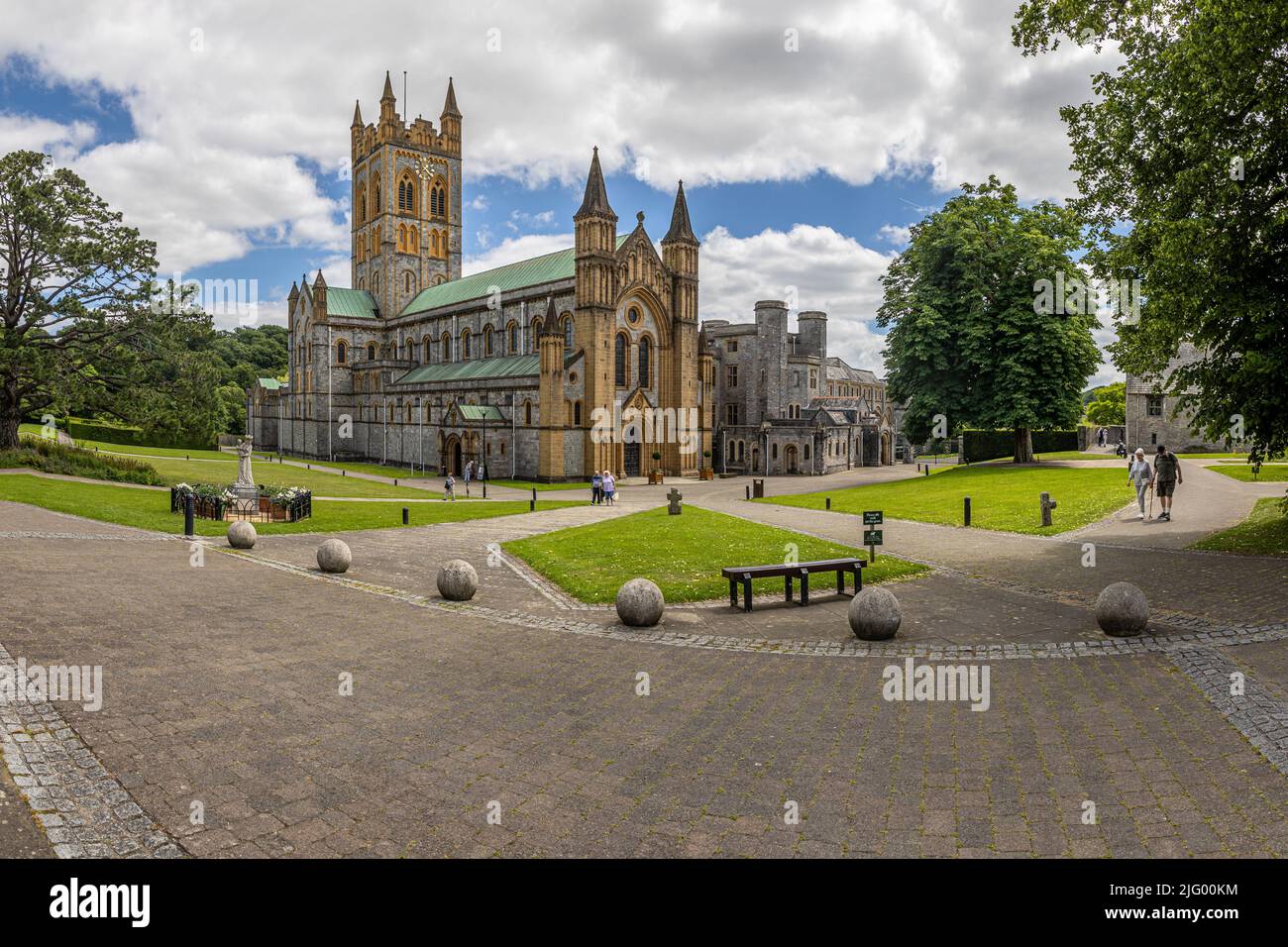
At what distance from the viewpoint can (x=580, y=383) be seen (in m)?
52.6

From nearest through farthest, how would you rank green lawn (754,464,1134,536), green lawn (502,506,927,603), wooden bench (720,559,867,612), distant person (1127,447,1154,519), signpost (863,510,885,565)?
wooden bench (720,559,867,612), green lawn (502,506,927,603), signpost (863,510,885,565), distant person (1127,447,1154,519), green lawn (754,464,1134,536)

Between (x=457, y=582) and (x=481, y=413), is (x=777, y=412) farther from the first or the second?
(x=457, y=582)

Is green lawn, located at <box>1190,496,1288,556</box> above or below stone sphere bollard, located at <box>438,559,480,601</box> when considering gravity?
above

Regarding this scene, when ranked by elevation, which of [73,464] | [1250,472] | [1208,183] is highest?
[1208,183]

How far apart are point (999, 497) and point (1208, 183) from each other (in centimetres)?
1717

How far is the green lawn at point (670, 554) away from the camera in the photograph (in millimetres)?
15773

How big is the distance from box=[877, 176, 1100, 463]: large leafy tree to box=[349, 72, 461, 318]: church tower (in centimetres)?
5002

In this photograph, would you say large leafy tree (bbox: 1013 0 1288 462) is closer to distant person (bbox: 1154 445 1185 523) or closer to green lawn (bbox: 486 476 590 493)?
distant person (bbox: 1154 445 1185 523)

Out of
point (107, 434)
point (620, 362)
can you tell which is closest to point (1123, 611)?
point (620, 362)

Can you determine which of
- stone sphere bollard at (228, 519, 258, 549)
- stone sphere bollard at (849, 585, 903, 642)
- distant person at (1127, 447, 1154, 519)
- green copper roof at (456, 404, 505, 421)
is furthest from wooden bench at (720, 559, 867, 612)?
green copper roof at (456, 404, 505, 421)

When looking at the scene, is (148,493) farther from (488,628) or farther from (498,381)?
(498,381)

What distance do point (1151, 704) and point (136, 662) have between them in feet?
39.1

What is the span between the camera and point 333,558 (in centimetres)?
1666

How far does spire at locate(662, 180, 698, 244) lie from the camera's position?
57.9 metres
